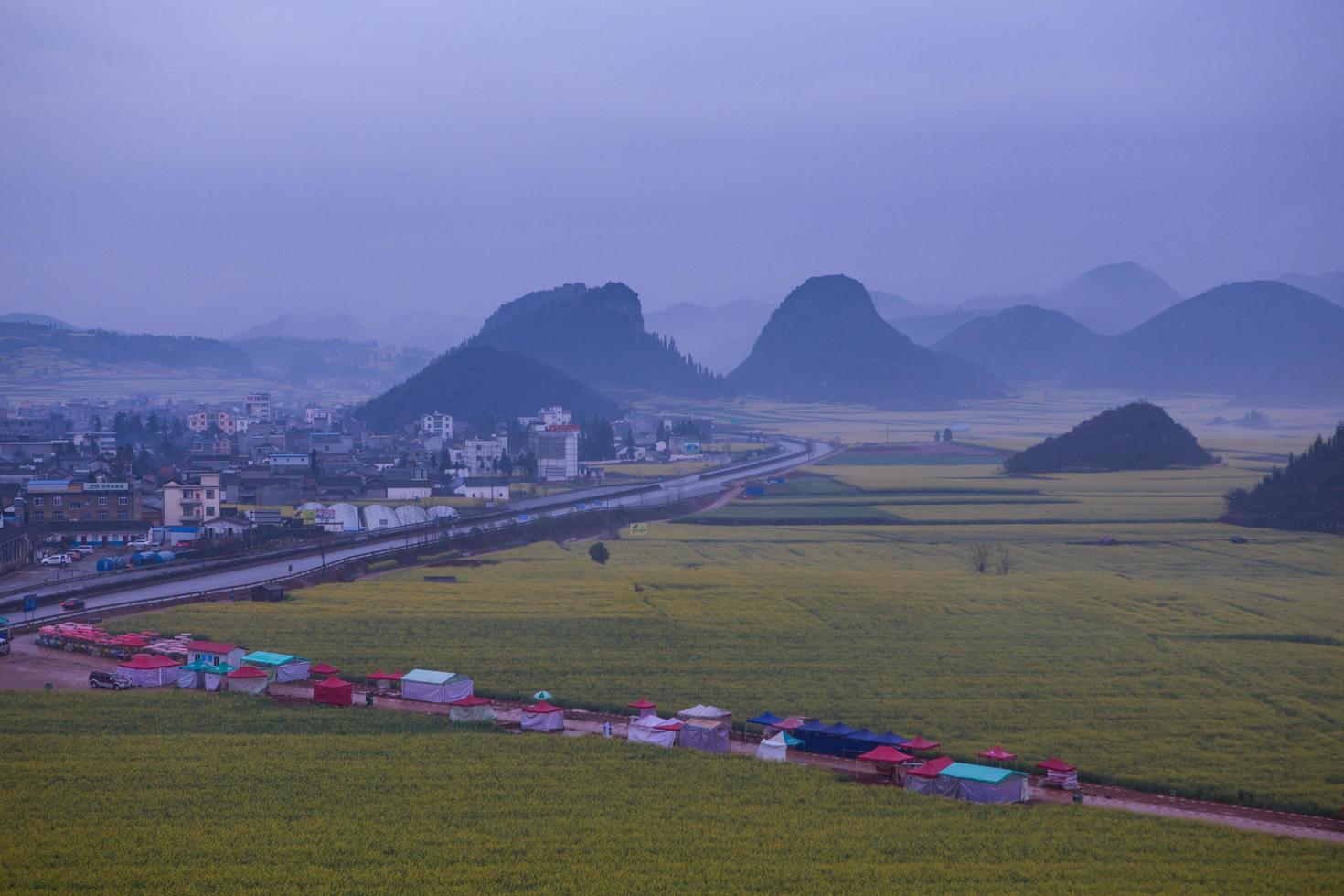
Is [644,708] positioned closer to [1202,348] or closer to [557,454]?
[557,454]

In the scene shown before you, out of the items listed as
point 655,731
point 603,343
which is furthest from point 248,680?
point 603,343

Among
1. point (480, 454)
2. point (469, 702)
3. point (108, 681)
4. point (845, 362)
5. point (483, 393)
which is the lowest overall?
point (108, 681)

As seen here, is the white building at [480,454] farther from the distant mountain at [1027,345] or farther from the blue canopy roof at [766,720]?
the distant mountain at [1027,345]

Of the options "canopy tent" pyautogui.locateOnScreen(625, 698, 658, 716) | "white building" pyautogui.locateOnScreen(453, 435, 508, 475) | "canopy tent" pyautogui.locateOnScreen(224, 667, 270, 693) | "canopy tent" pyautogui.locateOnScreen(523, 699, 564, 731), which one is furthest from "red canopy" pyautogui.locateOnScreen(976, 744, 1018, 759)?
"white building" pyautogui.locateOnScreen(453, 435, 508, 475)

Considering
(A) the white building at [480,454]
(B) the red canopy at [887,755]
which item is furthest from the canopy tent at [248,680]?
(A) the white building at [480,454]

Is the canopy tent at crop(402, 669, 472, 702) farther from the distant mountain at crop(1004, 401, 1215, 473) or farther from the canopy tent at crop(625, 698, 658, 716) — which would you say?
the distant mountain at crop(1004, 401, 1215, 473)
